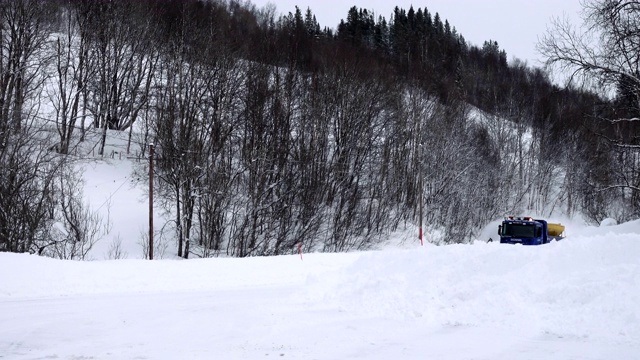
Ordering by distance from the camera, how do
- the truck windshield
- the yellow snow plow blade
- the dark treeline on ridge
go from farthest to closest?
the yellow snow plow blade < the dark treeline on ridge < the truck windshield

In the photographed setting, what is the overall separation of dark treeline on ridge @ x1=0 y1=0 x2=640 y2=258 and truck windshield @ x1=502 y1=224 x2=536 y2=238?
14.2 feet

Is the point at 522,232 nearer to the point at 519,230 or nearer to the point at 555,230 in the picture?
the point at 519,230

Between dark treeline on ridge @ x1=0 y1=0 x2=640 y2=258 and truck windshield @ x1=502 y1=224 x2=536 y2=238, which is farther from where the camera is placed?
dark treeline on ridge @ x1=0 y1=0 x2=640 y2=258

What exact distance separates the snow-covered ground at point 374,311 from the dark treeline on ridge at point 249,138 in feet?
43.0

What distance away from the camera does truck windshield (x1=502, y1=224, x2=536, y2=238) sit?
84.6ft

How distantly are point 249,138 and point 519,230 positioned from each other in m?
21.7

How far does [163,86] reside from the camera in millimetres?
42000

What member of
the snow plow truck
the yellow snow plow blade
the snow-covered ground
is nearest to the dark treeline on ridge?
the snow plow truck

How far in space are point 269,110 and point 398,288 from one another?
3195 cm

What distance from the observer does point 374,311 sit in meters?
11.0

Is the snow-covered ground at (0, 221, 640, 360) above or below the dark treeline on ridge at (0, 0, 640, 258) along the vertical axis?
below

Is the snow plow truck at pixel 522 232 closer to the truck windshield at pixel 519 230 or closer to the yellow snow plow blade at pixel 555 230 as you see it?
the truck windshield at pixel 519 230

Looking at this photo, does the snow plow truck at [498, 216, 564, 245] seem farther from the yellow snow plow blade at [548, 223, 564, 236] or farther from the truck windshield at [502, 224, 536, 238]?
the yellow snow plow blade at [548, 223, 564, 236]

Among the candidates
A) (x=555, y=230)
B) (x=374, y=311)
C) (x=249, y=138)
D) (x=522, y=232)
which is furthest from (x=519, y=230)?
(x=249, y=138)
